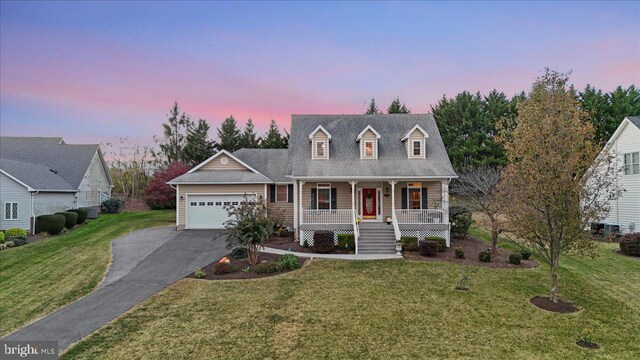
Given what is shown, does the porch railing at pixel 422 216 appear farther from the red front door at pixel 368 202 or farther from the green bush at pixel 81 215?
the green bush at pixel 81 215

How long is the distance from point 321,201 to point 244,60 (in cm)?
1058

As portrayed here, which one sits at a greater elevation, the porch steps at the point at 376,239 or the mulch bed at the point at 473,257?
the porch steps at the point at 376,239

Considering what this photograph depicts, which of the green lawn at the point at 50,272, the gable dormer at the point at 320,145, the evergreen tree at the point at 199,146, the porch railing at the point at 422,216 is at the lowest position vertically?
the green lawn at the point at 50,272

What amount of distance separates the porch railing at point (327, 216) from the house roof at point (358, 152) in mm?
2102

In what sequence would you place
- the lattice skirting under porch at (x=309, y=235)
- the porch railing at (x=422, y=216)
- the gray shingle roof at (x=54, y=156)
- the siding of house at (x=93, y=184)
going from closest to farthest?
the lattice skirting under porch at (x=309, y=235) → the porch railing at (x=422, y=216) → the gray shingle roof at (x=54, y=156) → the siding of house at (x=93, y=184)

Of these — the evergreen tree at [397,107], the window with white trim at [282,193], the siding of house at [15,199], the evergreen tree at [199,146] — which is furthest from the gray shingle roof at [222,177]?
the evergreen tree at [397,107]

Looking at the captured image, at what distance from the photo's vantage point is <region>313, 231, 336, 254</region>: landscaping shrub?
1698cm

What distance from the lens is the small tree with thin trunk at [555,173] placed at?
375 inches

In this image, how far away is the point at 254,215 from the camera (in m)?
14.9

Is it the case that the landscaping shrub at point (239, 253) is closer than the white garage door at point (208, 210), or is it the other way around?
the landscaping shrub at point (239, 253)

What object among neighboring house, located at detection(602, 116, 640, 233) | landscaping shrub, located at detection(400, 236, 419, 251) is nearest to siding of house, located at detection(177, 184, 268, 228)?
landscaping shrub, located at detection(400, 236, 419, 251)

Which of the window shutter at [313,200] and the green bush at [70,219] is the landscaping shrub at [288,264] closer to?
the window shutter at [313,200]

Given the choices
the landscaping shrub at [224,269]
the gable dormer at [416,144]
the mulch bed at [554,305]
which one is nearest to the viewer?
the mulch bed at [554,305]

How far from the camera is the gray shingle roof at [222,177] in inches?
882
